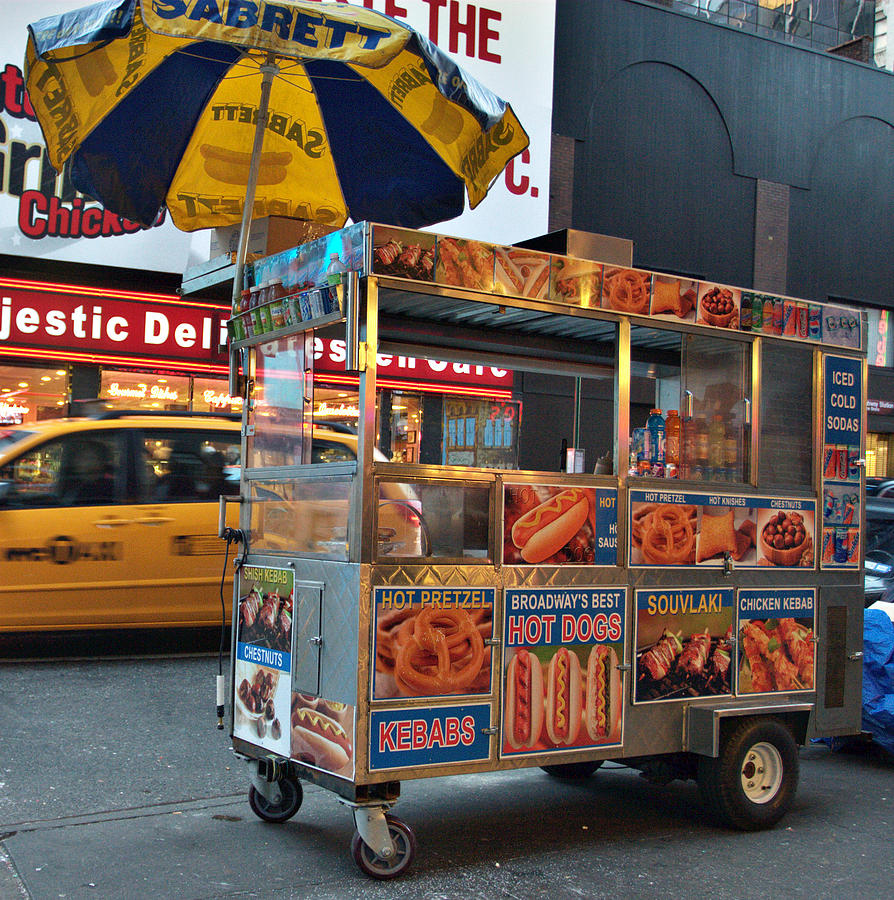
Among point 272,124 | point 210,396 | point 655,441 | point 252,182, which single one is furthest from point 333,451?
point 210,396

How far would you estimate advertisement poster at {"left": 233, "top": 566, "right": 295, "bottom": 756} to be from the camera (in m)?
5.15

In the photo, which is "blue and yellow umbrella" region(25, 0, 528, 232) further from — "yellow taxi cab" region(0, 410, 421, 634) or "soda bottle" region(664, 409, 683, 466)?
"yellow taxi cab" region(0, 410, 421, 634)

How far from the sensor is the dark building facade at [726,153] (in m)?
17.5

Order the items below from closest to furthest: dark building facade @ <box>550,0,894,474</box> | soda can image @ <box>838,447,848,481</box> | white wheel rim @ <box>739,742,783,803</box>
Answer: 1. white wheel rim @ <box>739,742,783,803</box>
2. soda can image @ <box>838,447,848,481</box>
3. dark building facade @ <box>550,0,894,474</box>

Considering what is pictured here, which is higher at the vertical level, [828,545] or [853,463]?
[853,463]

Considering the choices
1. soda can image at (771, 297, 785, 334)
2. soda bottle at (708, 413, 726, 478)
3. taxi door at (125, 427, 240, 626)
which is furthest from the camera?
taxi door at (125, 427, 240, 626)

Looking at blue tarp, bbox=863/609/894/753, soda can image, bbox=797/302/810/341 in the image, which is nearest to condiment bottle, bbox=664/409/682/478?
soda can image, bbox=797/302/810/341

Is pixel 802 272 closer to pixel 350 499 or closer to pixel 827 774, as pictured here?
pixel 827 774

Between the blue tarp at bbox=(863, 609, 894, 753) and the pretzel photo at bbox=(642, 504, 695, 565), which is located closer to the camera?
the pretzel photo at bbox=(642, 504, 695, 565)

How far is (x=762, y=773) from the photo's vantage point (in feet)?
19.1

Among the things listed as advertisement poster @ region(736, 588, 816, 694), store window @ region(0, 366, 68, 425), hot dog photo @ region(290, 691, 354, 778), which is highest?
store window @ region(0, 366, 68, 425)

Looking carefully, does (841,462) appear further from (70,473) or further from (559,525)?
(70,473)

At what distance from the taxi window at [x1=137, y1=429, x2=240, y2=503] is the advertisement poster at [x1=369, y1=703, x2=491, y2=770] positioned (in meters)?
5.38

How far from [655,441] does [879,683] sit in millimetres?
2807
